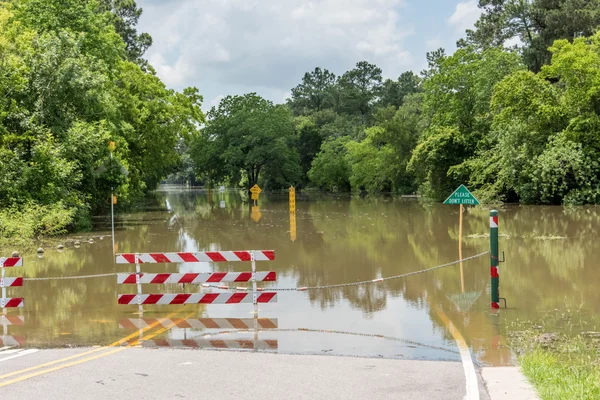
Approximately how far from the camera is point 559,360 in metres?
7.76

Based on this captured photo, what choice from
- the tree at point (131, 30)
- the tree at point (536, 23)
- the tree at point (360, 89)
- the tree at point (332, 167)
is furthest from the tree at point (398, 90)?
the tree at point (131, 30)

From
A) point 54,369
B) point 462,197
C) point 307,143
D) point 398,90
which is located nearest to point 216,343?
point 54,369

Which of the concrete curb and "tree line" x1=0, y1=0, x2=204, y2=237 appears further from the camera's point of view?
"tree line" x1=0, y1=0, x2=204, y2=237

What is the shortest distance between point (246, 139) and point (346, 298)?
72.5 metres

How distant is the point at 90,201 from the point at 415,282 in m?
22.9

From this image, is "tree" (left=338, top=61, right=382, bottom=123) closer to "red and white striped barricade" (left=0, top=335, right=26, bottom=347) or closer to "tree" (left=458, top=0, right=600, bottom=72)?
"tree" (left=458, top=0, right=600, bottom=72)

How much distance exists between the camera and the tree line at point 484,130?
43500mm

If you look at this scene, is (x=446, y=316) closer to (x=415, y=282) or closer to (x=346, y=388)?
(x=415, y=282)

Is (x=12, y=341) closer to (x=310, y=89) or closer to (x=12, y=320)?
(x=12, y=320)

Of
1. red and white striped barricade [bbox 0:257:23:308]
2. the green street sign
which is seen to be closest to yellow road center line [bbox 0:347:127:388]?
red and white striped barricade [bbox 0:257:23:308]

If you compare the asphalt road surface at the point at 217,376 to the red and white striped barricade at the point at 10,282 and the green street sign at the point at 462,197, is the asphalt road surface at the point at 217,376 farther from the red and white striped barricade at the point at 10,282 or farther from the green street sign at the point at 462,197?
the green street sign at the point at 462,197

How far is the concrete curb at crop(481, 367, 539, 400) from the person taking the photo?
598cm

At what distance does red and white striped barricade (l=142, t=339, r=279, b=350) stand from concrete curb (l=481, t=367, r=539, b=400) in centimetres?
307

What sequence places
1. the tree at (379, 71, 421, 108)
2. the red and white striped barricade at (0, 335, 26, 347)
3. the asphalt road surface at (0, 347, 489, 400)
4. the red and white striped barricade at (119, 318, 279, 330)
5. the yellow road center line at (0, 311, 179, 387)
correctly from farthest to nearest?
1. the tree at (379, 71, 421, 108)
2. the red and white striped barricade at (119, 318, 279, 330)
3. the red and white striped barricade at (0, 335, 26, 347)
4. the yellow road center line at (0, 311, 179, 387)
5. the asphalt road surface at (0, 347, 489, 400)
